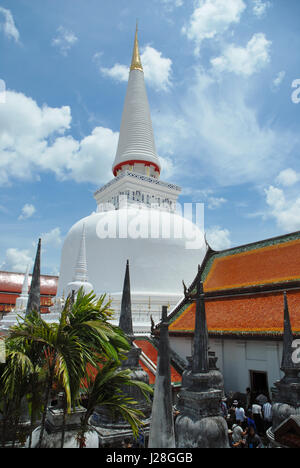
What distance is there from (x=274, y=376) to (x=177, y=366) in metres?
4.11

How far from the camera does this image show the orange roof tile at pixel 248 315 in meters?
11.6

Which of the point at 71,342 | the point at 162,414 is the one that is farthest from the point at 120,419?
the point at 71,342

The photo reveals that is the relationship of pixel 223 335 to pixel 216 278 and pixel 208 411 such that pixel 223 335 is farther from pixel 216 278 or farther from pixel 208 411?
pixel 208 411

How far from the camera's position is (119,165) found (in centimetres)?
3512

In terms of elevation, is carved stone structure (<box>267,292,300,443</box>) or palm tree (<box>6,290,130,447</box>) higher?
palm tree (<box>6,290,130,447</box>)

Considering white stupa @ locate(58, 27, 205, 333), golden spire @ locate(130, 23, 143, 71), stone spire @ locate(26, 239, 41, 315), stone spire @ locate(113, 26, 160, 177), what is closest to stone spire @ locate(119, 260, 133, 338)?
stone spire @ locate(26, 239, 41, 315)

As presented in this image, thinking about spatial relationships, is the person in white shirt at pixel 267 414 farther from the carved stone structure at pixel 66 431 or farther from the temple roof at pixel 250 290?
the carved stone structure at pixel 66 431

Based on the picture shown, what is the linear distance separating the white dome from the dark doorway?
11677 mm

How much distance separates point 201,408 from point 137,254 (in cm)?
1975

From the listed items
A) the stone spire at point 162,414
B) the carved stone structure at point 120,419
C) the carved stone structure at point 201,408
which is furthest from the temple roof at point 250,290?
the stone spire at point 162,414

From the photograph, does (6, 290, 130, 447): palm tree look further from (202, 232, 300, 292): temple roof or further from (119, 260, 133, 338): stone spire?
(202, 232, 300, 292): temple roof

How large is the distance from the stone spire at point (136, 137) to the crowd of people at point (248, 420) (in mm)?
26670

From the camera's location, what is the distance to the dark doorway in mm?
12070
